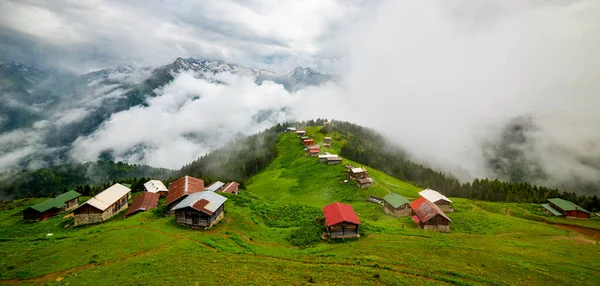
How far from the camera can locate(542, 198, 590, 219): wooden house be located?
72.3m

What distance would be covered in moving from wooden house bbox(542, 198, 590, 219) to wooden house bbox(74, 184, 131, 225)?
122 metres

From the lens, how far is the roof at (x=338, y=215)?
44438 mm

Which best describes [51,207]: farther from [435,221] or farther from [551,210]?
[551,210]

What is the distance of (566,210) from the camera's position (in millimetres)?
72250

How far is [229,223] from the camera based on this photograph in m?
48.1

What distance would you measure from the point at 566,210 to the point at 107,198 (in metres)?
125

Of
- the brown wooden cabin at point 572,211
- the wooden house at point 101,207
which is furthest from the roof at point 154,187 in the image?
the brown wooden cabin at point 572,211

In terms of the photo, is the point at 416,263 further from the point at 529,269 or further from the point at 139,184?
the point at 139,184

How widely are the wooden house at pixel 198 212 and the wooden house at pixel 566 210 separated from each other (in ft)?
307

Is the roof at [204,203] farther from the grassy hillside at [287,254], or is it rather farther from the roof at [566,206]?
the roof at [566,206]

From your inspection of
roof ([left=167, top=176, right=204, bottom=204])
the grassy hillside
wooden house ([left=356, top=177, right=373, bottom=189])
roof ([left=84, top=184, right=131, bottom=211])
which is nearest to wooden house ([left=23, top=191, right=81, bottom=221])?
the grassy hillside

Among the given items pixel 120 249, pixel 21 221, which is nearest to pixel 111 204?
pixel 21 221

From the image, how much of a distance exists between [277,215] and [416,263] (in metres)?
33.3

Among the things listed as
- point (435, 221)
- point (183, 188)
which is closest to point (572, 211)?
point (435, 221)
